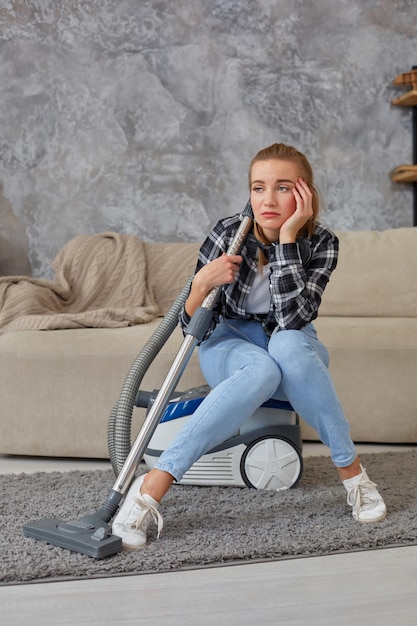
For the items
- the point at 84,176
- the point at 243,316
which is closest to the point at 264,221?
the point at 243,316

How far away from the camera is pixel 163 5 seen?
3.80m

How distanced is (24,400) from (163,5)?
2.14m

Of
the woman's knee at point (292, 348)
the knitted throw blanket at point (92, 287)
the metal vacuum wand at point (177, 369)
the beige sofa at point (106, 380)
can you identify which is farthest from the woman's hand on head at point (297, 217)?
the knitted throw blanket at point (92, 287)

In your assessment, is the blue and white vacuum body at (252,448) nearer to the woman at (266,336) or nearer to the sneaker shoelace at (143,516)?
the woman at (266,336)

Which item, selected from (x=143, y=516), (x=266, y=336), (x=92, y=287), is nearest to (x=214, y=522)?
(x=143, y=516)

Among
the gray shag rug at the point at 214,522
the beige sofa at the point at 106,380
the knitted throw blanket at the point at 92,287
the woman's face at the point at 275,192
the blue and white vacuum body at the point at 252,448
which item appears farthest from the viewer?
the knitted throw blanket at the point at 92,287

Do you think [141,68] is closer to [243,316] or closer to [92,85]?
[92,85]

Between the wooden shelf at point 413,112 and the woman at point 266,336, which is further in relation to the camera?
the wooden shelf at point 413,112

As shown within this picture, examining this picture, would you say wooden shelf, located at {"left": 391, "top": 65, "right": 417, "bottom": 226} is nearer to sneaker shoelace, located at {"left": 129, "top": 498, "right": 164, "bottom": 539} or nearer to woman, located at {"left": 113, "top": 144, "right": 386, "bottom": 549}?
woman, located at {"left": 113, "top": 144, "right": 386, "bottom": 549}

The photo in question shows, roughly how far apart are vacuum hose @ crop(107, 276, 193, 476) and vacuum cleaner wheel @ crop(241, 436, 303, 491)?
32 cm

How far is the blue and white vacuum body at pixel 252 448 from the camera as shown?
208 centimetres

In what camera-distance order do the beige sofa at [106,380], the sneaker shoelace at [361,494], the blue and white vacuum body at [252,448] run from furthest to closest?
the beige sofa at [106,380] → the blue and white vacuum body at [252,448] → the sneaker shoelace at [361,494]

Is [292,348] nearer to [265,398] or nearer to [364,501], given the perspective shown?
[265,398]

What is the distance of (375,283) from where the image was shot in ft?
10.4
